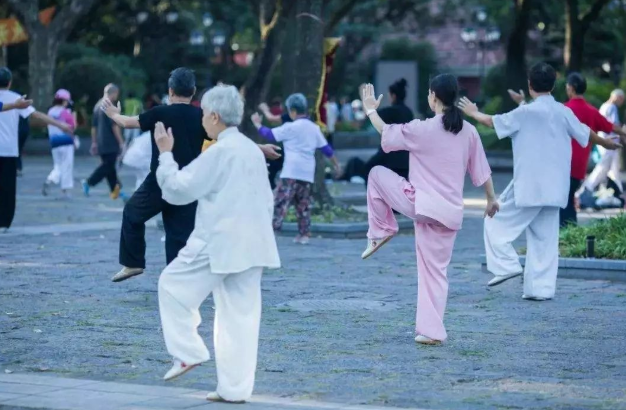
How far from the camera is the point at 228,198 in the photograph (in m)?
7.30

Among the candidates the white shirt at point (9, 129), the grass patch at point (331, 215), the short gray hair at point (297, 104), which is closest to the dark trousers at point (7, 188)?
the white shirt at point (9, 129)

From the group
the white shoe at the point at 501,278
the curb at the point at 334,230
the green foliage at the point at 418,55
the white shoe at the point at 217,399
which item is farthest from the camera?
the green foliage at the point at 418,55

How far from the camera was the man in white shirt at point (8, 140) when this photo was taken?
634 inches

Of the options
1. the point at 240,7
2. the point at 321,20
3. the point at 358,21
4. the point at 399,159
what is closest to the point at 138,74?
the point at 240,7

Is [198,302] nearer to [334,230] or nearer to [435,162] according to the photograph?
[435,162]

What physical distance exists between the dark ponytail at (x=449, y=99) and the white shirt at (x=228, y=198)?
2.34 m

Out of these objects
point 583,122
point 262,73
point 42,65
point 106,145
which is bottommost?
point 106,145

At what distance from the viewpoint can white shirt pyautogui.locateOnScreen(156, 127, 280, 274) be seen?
23.9 ft

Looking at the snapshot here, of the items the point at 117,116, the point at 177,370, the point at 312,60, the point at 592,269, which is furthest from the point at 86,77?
the point at 177,370

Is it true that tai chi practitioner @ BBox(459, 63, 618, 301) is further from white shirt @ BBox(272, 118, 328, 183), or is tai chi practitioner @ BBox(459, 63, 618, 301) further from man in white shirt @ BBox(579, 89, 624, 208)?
man in white shirt @ BBox(579, 89, 624, 208)

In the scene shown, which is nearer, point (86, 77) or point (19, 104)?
point (19, 104)

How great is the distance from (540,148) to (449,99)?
2.24 m

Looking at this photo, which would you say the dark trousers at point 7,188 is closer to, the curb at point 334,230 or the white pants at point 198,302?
the curb at point 334,230

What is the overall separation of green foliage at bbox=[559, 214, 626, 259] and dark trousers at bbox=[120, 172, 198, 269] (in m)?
4.40
